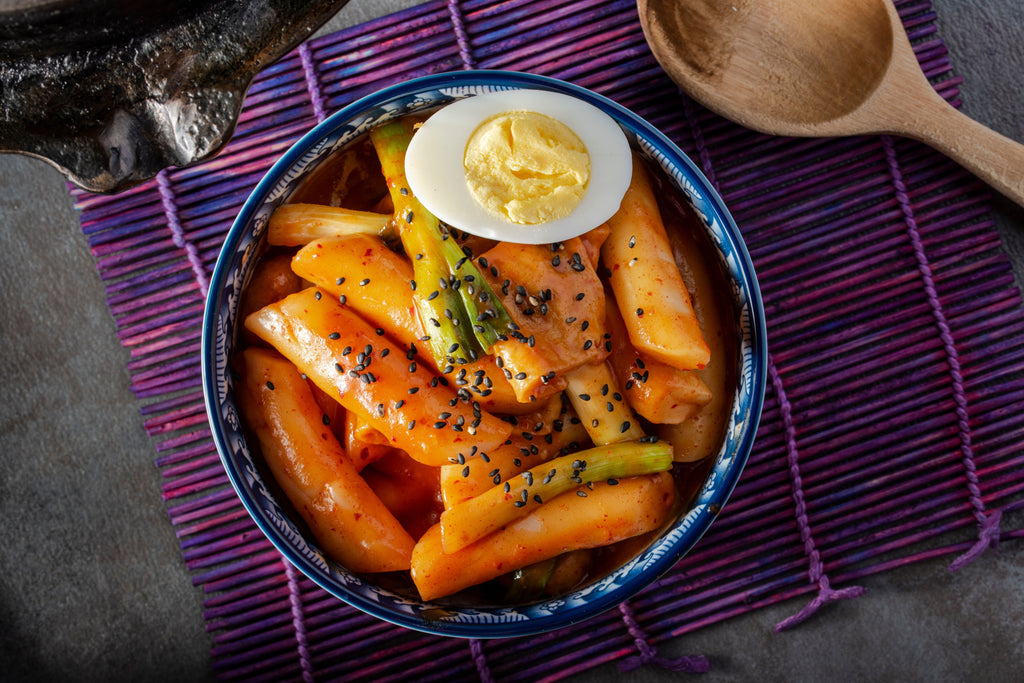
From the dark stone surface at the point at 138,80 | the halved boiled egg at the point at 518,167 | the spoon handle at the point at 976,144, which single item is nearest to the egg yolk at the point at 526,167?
the halved boiled egg at the point at 518,167

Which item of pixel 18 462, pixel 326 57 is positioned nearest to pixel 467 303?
pixel 326 57

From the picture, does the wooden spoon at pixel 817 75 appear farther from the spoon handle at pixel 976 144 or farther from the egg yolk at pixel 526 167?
the egg yolk at pixel 526 167

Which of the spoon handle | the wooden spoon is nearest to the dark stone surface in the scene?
the wooden spoon

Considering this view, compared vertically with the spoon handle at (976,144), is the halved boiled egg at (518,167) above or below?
above

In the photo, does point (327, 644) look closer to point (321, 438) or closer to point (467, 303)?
point (321, 438)

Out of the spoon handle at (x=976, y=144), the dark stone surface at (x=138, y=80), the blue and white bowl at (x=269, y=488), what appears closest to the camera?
the dark stone surface at (x=138, y=80)

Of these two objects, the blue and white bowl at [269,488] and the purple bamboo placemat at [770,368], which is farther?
the purple bamboo placemat at [770,368]

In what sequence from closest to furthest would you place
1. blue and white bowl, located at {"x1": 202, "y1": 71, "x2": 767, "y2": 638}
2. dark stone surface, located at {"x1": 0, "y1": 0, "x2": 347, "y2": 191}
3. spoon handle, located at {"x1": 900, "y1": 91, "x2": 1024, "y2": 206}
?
dark stone surface, located at {"x1": 0, "y1": 0, "x2": 347, "y2": 191}
blue and white bowl, located at {"x1": 202, "y1": 71, "x2": 767, "y2": 638}
spoon handle, located at {"x1": 900, "y1": 91, "x2": 1024, "y2": 206}

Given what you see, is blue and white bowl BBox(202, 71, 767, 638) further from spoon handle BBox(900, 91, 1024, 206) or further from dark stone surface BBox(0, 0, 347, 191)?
spoon handle BBox(900, 91, 1024, 206)
